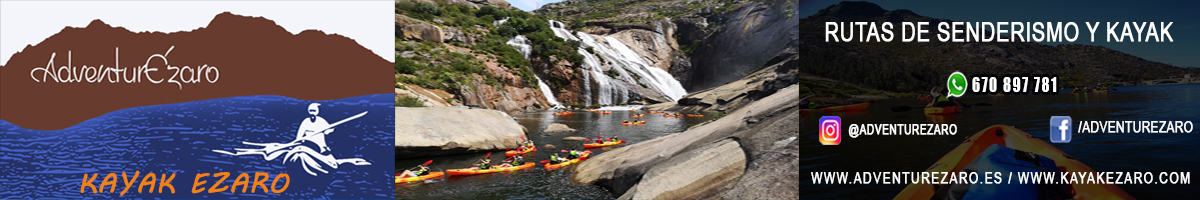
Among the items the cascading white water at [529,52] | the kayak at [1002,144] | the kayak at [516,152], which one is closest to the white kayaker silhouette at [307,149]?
the kayak at [516,152]

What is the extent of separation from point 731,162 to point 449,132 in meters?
15.4

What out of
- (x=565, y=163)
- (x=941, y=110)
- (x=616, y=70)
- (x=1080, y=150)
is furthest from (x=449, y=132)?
(x=616, y=70)

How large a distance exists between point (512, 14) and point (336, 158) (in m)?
83.4

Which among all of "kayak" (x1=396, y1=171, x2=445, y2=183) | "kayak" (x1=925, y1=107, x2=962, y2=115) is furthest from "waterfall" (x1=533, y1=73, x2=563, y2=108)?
"kayak" (x1=925, y1=107, x2=962, y2=115)

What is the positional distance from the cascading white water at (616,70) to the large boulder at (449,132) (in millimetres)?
44932

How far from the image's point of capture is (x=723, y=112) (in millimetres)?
49094

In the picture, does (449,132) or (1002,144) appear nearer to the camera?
(1002,144)

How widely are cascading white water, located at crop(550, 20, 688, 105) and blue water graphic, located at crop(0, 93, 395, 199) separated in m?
55.4

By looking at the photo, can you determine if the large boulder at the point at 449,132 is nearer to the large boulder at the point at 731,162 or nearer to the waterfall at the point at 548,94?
the large boulder at the point at 731,162

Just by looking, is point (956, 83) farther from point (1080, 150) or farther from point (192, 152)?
point (192, 152)

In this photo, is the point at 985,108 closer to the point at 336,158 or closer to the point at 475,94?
the point at 336,158

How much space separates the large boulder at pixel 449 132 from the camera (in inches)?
808

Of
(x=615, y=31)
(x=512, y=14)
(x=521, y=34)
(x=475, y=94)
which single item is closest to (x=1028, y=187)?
(x=475, y=94)

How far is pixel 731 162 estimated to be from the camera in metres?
9.26
